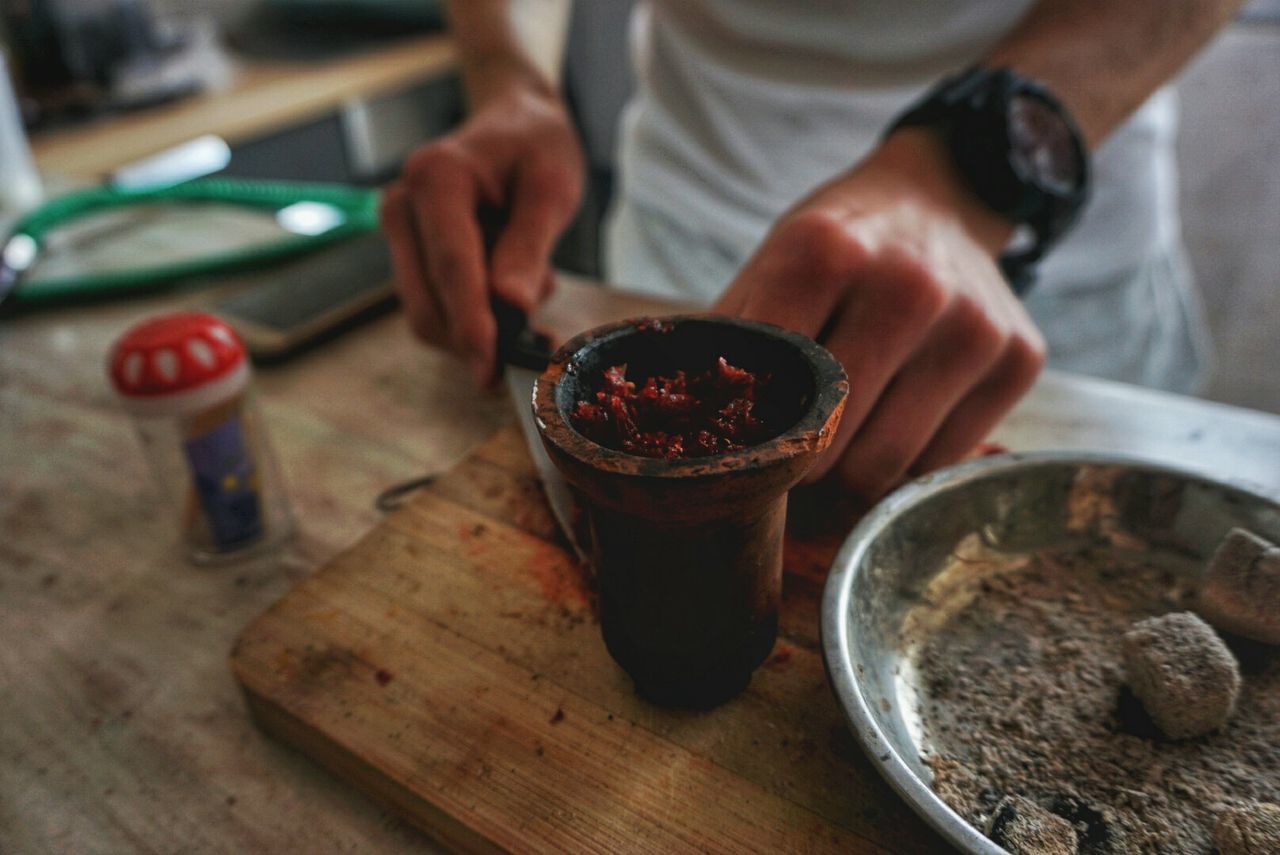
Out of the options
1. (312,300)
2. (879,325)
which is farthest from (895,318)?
(312,300)

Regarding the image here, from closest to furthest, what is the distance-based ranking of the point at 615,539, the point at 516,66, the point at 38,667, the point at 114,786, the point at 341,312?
the point at 615,539 → the point at 114,786 → the point at 38,667 → the point at 341,312 → the point at 516,66

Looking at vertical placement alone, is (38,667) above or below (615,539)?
below

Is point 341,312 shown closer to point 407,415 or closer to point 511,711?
point 407,415

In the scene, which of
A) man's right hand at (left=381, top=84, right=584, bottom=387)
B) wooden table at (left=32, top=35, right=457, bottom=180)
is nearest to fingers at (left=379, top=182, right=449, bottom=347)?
man's right hand at (left=381, top=84, right=584, bottom=387)

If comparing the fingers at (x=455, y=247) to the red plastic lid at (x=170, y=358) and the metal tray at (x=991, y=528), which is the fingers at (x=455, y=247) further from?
the metal tray at (x=991, y=528)

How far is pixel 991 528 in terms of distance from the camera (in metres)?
0.68

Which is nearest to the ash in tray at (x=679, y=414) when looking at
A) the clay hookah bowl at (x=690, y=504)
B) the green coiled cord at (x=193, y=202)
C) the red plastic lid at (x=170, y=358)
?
the clay hookah bowl at (x=690, y=504)

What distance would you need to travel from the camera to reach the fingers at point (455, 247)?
3.13 ft

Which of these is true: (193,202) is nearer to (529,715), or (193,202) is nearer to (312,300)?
(312,300)

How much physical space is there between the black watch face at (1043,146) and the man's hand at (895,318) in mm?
119

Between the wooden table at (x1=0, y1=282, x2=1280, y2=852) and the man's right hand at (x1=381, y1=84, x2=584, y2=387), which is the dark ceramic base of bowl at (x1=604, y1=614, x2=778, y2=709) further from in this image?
the man's right hand at (x1=381, y1=84, x2=584, y2=387)

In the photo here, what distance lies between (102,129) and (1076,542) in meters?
2.72

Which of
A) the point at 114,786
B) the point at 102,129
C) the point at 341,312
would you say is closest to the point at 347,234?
the point at 341,312

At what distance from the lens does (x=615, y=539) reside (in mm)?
513
